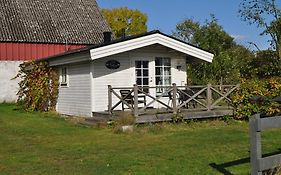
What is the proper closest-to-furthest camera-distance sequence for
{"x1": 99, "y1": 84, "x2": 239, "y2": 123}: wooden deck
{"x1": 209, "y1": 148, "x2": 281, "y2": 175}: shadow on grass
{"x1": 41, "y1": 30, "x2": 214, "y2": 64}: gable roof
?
{"x1": 209, "y1": 148, "x2": 281, "y2": 175}: shadow on grass → {"x1": 99, "y1": 84, "x2": 239, "y2": 123}: wooden deck → {"x1": 41, "y1": 30, "x2": 214, "y2": 64}: gable roof

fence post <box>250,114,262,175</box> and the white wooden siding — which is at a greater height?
the white wooden siding

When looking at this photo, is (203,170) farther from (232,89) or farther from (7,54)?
(7,54)

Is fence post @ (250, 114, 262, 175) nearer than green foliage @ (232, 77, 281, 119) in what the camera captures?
Yes

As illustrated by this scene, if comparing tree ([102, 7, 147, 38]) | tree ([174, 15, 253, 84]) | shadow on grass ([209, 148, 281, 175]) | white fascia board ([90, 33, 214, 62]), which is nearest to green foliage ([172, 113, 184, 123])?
white fascia board ([90, 33, 214, 62])

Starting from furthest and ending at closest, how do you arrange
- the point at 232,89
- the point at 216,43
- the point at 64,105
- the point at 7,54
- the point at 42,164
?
the point at 216,43, the point at 7,54, the point at 64,105, the point at 232,89, the point at 42,164

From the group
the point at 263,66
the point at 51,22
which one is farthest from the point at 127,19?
the point at 263,66

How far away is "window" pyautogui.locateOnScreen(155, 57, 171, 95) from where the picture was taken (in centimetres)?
1694

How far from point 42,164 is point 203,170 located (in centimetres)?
308

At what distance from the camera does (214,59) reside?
27844 mm

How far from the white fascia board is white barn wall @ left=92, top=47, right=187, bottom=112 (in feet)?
2.74

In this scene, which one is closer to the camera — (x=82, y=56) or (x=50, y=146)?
(x=50, y=146)

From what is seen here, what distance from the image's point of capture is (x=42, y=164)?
770 centimetres

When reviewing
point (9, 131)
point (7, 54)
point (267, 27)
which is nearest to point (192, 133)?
point (9, 131)

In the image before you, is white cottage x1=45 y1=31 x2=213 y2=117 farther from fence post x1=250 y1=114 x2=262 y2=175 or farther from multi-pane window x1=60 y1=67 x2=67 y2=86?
fence post x1=250 y1=114 x2=262 y2=175
